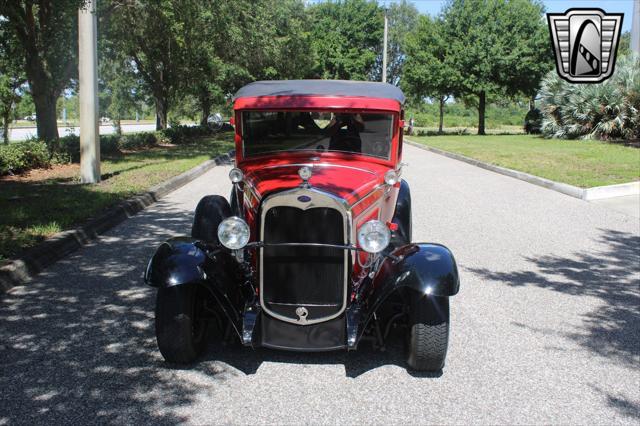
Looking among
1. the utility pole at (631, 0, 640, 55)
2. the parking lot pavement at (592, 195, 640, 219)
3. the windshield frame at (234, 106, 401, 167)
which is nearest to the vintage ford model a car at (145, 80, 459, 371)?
the windshield frame at (234, 106, 401, 167)

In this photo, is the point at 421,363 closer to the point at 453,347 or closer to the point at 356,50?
the point at 453,347

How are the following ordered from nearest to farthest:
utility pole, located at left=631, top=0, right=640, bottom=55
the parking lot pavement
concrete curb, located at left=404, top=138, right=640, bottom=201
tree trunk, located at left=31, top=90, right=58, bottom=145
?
the parking lot pavement, concrete curb, located at left=404, top=138, right=640, bottom=201, tree trunk, located at left=31, top=90, right=58, bottom=145, utility pole, located at left=631, top=0, right=640, bottom=55

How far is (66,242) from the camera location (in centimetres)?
702

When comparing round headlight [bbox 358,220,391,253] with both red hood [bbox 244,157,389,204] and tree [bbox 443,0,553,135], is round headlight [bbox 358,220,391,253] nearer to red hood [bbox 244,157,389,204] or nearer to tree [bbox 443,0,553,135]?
red hood [bbox 244,157,389,204]

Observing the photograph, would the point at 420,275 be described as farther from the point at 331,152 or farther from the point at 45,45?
the point at 45,45

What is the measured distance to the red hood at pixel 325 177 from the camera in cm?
421

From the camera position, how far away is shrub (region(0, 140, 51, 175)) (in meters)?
12.6

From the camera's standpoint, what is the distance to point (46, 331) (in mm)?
4500

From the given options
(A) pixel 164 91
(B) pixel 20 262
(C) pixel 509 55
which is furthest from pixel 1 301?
(C) pixel 509 55

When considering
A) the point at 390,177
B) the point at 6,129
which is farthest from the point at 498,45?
the point at 390,177

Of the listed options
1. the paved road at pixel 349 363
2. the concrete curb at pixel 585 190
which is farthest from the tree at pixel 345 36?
the paved road at pixel 349 363

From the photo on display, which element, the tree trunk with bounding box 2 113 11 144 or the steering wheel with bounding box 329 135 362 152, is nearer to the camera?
the steering wheel with bounding box 329 135 362 152

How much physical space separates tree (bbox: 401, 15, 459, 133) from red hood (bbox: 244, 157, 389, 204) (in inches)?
→ 1250

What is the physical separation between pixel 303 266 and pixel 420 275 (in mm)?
761
